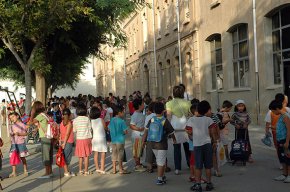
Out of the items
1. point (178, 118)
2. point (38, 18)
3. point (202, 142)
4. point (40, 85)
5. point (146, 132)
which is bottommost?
point (202, 142)

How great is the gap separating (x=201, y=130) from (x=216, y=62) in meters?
15.0

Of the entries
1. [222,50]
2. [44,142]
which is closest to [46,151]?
[44,142]

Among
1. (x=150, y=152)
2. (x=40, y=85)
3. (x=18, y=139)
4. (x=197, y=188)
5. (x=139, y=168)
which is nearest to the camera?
(x=197, y=188)

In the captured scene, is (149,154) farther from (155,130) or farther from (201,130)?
(201,130)

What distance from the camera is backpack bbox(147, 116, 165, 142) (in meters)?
8.33

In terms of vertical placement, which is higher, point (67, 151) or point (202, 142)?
point (202, 142)

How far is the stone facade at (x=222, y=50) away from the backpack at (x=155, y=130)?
888 cm

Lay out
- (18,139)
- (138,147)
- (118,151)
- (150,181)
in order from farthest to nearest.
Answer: (18,139), (138,147), (118,151), (150,181)

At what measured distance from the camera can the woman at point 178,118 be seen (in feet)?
30.0

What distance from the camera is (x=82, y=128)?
379 inches

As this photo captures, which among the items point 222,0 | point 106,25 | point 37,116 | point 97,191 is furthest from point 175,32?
point 97,191

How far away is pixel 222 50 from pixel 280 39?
4.70m

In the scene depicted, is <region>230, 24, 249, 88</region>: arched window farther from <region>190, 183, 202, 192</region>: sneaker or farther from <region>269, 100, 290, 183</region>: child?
<region>190, 183, 202, 192</region>: sneaker

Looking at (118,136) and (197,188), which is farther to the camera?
(118,136)
